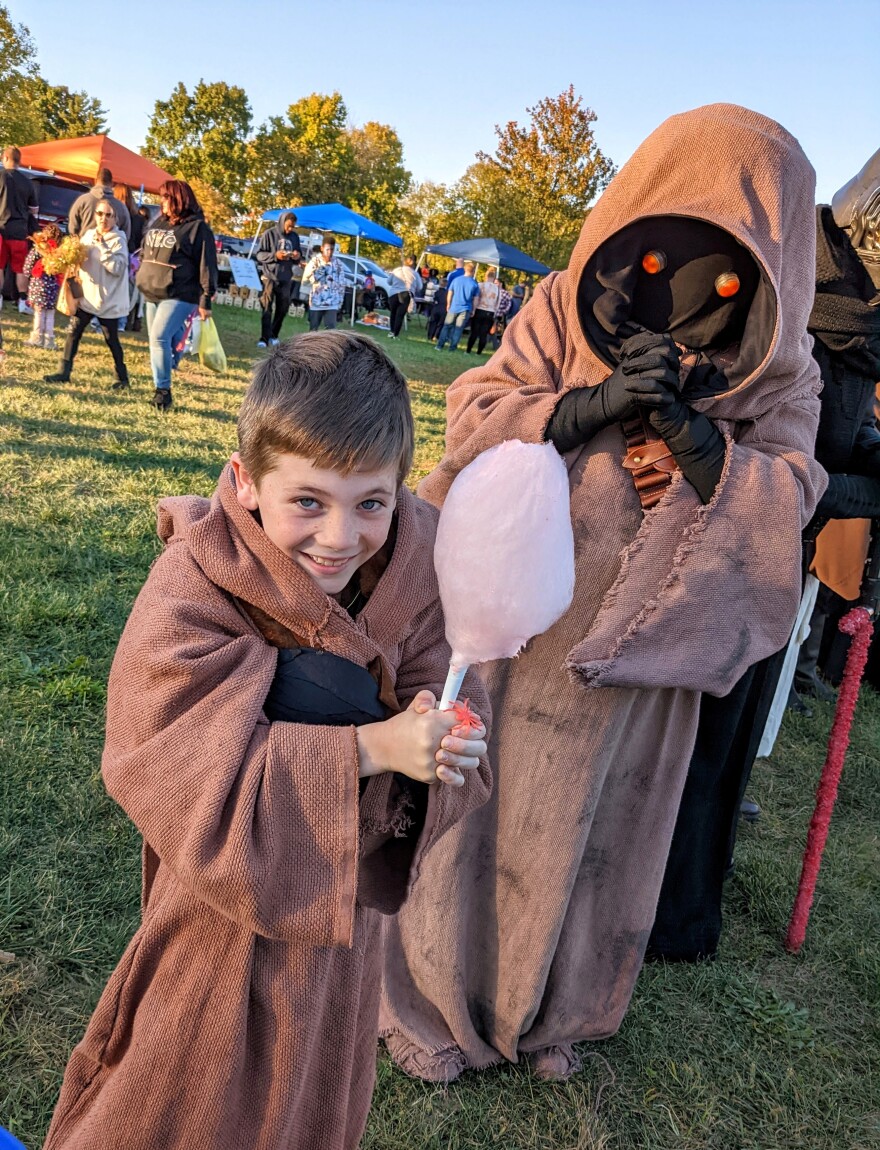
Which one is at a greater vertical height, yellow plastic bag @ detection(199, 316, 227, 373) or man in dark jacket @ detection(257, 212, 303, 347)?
man in dark jacket @ detection(257, 212, 303, 347)

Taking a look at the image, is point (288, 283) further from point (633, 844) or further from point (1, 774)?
point (633, 844)

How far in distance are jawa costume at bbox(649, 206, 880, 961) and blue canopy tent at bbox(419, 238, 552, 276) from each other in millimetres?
21150

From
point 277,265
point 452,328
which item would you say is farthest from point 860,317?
point 452,328

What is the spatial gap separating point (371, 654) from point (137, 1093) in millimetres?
808

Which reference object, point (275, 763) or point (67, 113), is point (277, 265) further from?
point (67, 113)

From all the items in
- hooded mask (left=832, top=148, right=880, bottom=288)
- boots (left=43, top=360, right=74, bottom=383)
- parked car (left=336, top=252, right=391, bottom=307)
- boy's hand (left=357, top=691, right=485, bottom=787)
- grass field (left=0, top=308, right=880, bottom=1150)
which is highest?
parked car (left=336, top=252, right=391, bottom=307)

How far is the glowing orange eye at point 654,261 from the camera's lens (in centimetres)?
193

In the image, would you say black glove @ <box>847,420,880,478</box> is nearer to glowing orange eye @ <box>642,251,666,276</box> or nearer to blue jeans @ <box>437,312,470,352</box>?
glowing orange eye @ <box>642,251,666,276</box>

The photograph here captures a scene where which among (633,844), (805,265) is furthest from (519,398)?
(633,844)

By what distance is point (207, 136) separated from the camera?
40.1 meters

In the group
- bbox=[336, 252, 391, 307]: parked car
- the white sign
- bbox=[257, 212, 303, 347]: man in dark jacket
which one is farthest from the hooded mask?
bbox=[336, 252, 391, 307]: parked car

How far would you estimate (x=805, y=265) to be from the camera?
73.7 inches

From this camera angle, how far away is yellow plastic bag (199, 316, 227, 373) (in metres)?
9.27

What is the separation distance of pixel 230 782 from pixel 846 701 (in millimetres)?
2499
